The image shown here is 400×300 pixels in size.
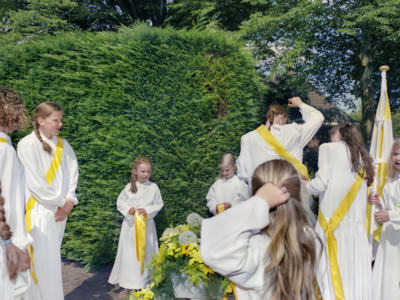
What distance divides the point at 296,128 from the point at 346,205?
3.75 ft

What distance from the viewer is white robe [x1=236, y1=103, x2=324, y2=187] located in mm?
4871

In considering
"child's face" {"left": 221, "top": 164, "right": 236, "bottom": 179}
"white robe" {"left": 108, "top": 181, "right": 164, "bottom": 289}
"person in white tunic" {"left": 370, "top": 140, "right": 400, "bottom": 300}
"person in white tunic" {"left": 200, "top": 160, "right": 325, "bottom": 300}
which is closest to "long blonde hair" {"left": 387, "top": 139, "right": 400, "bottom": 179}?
"person in white tunic" {"left": 370, "top": 140, "right": 400, "bottom": 300}

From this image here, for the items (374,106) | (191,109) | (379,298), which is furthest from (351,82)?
(379,298)

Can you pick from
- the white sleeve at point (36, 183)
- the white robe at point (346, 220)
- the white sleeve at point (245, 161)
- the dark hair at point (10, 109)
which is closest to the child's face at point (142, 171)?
the white sleeve at point (245, 161)

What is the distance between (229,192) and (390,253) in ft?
7.55

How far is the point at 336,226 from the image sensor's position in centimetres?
439

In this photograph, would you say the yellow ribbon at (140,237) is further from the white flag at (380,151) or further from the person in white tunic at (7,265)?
the white flag at (380,151)

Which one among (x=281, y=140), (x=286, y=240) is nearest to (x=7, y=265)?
(x=286, y=240)

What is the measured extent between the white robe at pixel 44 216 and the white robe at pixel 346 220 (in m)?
2.81

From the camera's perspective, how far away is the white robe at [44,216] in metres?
3.63

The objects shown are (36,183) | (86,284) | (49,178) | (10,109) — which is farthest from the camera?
(86,284)

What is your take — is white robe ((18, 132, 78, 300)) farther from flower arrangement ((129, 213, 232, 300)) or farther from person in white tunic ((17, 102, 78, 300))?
flower arrangement ((129, 213, 232, 300))

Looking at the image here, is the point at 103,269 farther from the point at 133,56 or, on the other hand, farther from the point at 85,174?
the point at 133,56

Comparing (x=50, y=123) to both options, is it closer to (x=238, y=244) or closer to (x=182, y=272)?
(x=182, y=272)
